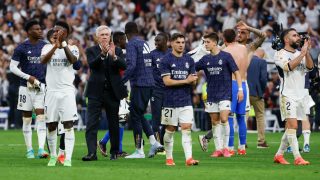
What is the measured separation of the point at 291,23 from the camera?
3322 cm

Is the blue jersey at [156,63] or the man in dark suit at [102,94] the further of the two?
the blue jersey at [156,63]

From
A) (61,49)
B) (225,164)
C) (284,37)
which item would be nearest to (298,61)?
(284,37)

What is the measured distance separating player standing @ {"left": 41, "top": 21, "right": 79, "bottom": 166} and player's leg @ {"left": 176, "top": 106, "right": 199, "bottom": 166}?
1887mm

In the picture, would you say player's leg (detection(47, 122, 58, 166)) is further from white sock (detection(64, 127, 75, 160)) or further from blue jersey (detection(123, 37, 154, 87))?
blue jersey (detection(123, 37, 154, 87))

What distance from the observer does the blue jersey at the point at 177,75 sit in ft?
59.1

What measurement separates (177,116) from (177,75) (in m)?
0.74

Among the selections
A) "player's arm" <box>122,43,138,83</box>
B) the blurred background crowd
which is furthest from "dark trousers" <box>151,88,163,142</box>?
the blurred background crowd

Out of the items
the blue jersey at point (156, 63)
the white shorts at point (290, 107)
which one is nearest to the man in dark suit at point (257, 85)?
the blue jersey at point (156, 63)

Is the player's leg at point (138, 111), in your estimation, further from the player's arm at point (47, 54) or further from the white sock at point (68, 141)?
the player's arm at point (47, 54)

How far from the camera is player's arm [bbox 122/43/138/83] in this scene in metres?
20.4

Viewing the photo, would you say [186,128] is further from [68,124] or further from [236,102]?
[236,102]

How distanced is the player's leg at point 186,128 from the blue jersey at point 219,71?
2.75 metres

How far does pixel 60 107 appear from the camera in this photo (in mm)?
17547

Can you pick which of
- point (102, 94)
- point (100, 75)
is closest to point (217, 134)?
point (102, 94)
